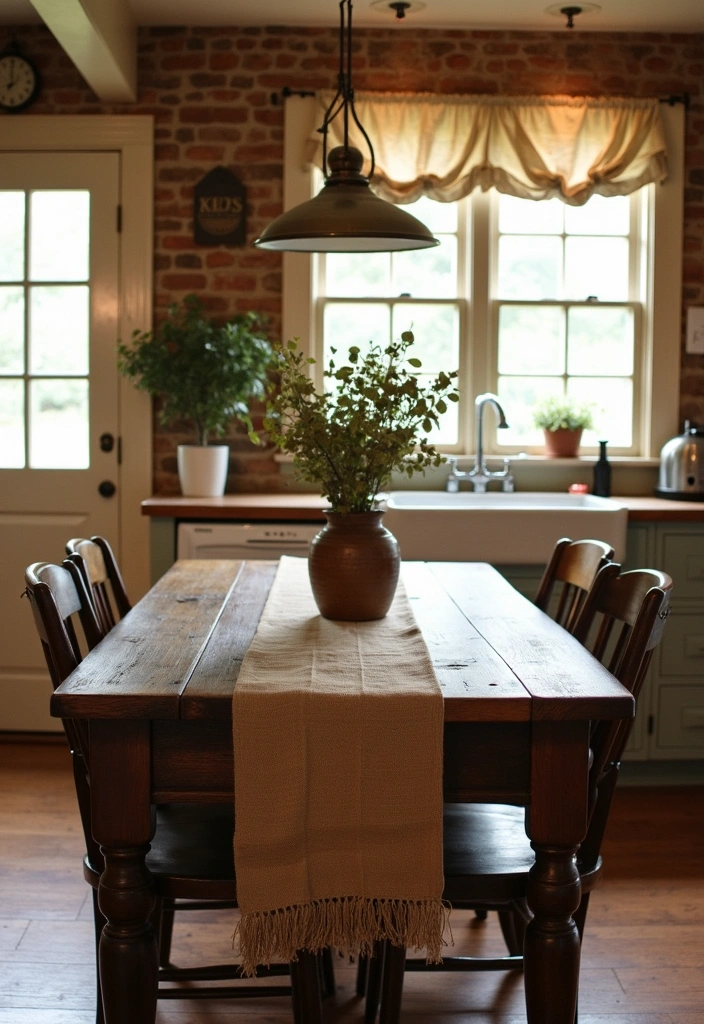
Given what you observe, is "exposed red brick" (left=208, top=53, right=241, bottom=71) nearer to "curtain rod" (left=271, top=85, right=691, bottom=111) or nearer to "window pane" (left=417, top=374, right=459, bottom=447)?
"curtain rod" (left=271, top=85, right=691, bottom=111)

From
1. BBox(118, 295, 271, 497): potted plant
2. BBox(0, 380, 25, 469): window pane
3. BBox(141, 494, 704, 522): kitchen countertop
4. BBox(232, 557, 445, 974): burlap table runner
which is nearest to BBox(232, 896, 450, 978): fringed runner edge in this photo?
BBox(232, 557, 445, 974): burlap table runner

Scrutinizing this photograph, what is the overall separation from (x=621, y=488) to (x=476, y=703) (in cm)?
309

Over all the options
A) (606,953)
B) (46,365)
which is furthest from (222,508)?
(606,953)

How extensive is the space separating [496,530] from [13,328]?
2.25m

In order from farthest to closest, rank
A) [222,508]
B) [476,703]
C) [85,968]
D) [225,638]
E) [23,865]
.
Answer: [222,508]
[23,865]
[85,968]
[225,638]
[476,703]

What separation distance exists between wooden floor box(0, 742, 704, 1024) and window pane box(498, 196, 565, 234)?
95.6 inches

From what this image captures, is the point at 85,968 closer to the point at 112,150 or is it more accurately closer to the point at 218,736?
the point at 218,736

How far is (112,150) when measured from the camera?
454 cm

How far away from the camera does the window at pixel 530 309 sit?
4648 millimetres

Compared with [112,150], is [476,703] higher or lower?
lower

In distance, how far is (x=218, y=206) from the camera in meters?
4.55

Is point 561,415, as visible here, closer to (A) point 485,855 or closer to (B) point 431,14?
(B) point 431,14

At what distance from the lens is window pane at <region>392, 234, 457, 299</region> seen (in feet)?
15.4

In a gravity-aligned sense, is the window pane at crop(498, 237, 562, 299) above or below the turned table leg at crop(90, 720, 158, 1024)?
above
